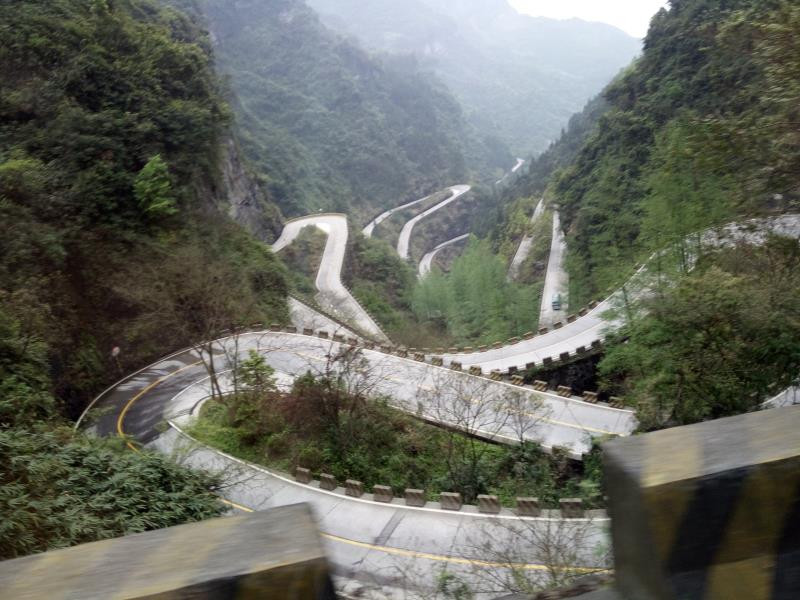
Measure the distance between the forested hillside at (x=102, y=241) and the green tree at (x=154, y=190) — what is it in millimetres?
54

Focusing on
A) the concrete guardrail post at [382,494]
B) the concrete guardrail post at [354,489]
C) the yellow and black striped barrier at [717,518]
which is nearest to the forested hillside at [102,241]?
the concrete guardrail post at [354,489]

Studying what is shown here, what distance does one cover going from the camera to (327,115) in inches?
3172

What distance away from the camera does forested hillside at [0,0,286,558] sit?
8.58 m

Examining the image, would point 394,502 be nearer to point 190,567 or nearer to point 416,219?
point 190,567

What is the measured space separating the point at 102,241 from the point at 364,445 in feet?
37.9

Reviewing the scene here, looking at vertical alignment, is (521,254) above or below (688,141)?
below

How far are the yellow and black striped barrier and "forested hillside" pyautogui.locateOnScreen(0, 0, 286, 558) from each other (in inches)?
276

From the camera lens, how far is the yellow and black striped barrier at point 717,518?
207 centimetres

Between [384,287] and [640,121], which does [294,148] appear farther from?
[640,121]

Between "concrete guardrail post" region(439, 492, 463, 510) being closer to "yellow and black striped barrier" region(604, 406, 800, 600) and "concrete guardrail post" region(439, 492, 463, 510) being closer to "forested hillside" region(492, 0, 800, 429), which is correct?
"forested hillside" region(492, 0, 800, 429)

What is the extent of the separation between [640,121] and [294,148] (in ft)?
149

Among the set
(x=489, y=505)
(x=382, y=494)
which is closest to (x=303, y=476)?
(x=382, y=494)

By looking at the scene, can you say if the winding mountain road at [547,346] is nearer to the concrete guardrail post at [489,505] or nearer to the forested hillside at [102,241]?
the forested hillside at [102,241]

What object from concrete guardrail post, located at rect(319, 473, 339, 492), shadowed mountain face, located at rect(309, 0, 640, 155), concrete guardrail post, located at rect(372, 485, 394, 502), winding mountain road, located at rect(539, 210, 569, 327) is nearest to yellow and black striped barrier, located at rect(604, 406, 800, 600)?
concrete guardrail post, located at rect(372, 485, 394, 502)
